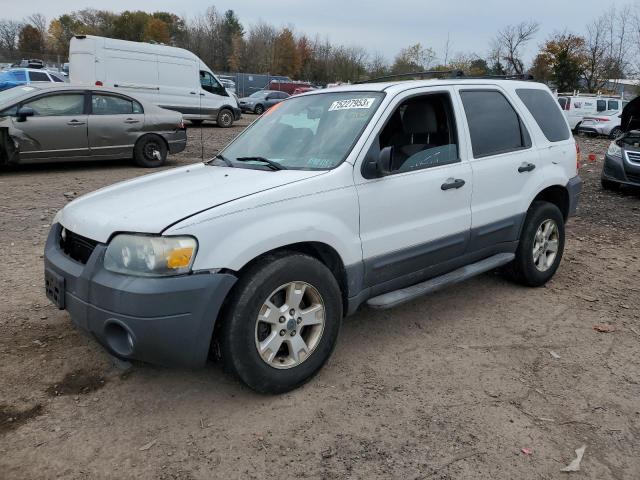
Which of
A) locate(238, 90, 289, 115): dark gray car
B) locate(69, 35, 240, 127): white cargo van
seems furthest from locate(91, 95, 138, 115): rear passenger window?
locate(238, 90, 289, 115): dark gray car

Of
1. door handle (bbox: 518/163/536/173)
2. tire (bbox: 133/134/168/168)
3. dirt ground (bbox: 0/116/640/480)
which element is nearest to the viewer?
dirt ground (bbox: 0/116/640/480)

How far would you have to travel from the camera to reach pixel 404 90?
12.4 ft

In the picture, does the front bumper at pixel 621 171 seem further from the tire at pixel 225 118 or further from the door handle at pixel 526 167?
the tire at pixel 225 118

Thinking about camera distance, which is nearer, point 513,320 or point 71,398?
point 71,398

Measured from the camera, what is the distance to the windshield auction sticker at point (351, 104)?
371 centimetres

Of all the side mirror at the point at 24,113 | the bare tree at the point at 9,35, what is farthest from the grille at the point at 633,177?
the bare tree at the point at 9,35

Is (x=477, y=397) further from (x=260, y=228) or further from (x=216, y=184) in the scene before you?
(x=216, y=184)

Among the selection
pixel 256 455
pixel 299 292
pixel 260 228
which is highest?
pixel 260 228

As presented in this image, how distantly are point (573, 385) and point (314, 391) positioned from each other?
5.23 ft

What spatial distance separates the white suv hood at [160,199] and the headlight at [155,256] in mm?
68

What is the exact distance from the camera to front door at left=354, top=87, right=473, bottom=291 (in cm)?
349

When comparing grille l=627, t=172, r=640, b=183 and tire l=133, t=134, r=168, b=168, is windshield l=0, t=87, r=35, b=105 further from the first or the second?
grille l=627, t=172, r=640, b=183

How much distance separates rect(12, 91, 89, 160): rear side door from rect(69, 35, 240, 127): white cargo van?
19.6ft

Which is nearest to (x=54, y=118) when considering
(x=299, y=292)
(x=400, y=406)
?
(x=299, y=292)
